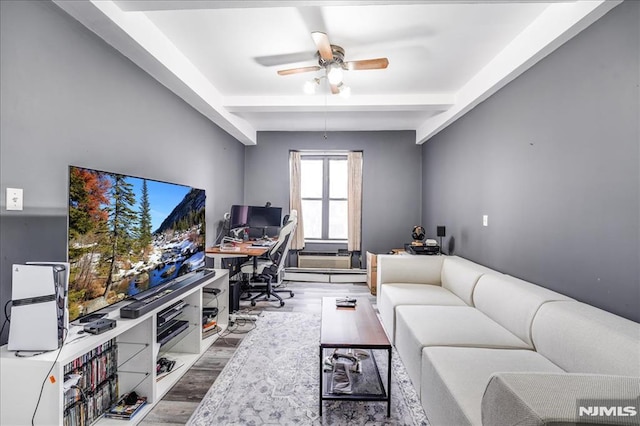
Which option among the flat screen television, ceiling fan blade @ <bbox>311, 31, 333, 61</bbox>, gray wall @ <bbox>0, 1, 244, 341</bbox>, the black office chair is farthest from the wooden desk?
ceiling fan blade @ <bbox>311, 31, 333, 61</bbox>

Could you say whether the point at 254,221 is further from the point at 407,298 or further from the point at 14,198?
the point at 14,198

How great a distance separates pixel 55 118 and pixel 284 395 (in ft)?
7.37

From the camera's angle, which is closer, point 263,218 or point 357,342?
point 357,342

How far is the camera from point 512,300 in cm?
206

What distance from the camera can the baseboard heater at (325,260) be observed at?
5.20 m

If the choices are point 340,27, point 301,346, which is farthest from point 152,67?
point 301,346

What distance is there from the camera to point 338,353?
2318 millimetres

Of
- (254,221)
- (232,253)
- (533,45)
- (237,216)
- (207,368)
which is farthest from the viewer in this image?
(254,221)

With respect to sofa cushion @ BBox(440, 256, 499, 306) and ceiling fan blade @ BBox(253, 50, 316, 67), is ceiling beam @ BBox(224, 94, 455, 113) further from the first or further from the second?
sofa cushion @ BBox(440, 256, 499, 306)

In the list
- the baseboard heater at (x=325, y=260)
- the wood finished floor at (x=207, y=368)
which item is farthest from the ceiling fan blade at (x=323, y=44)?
the baseboard heater at (x=325, y=260)

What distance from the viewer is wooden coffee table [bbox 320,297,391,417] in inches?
69.9

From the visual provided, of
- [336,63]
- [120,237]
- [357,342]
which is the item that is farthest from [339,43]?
[357,342]

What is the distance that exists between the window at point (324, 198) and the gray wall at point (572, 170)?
271 centimetres

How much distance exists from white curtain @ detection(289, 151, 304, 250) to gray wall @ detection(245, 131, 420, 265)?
0.10 meters
